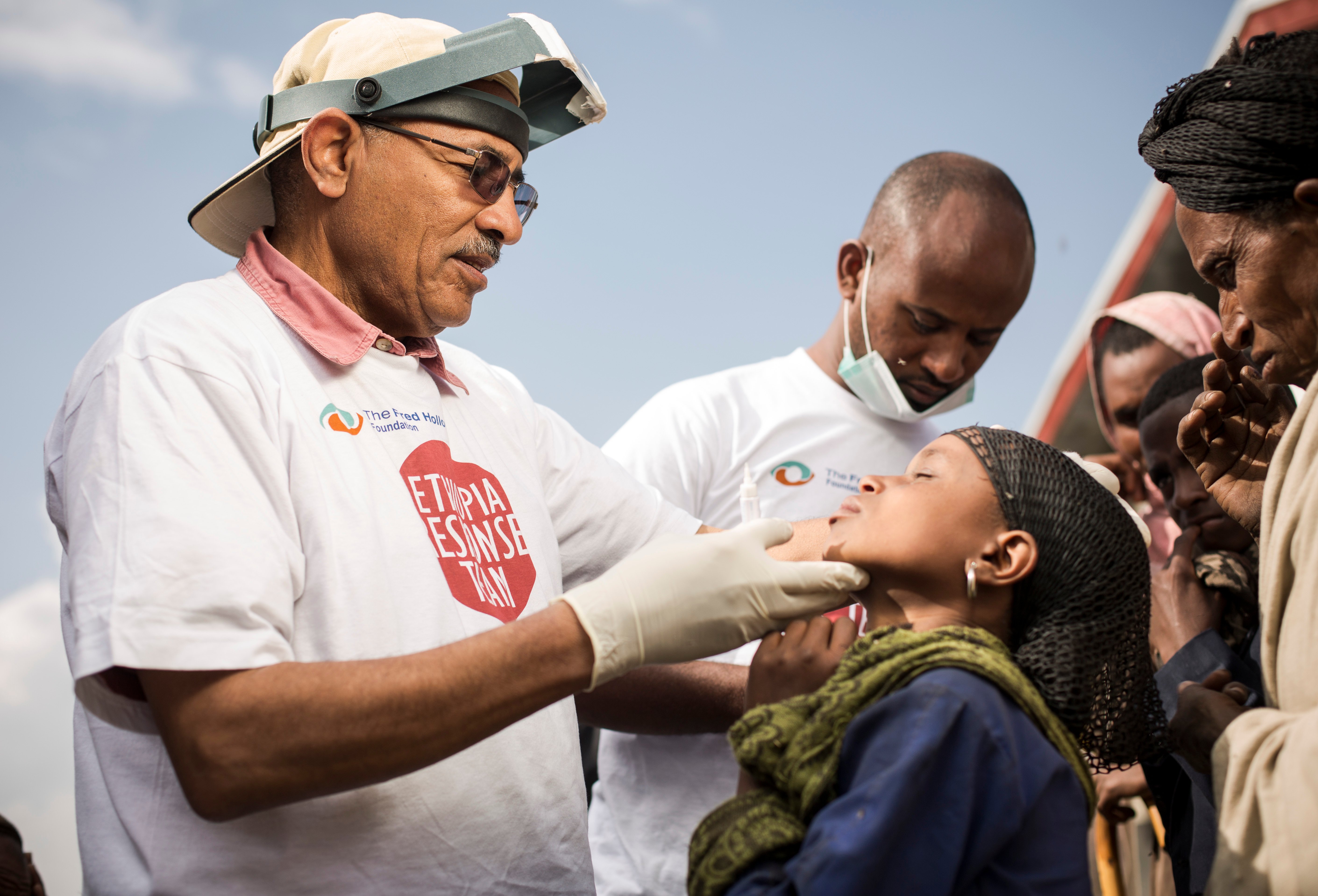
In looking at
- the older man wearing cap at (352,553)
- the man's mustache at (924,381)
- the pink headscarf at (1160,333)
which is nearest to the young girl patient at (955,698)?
the older man wearing cap at (352,553)

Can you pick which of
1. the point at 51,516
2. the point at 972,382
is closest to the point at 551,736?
the point at 51,516

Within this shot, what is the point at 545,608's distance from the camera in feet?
7.10

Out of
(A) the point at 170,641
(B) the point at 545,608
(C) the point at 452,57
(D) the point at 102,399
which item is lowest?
(B) the point at 545,608

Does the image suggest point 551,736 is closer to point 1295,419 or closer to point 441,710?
point 441,710

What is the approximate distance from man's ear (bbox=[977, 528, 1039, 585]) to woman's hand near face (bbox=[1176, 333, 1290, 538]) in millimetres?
1047

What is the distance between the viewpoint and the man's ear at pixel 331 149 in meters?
2.73

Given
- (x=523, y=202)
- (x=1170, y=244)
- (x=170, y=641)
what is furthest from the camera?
(x=1170, y=244)

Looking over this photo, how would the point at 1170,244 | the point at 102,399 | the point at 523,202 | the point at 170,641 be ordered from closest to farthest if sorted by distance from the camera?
the point at 170,641 < the point at 102,399 < the point at 523,202 < the point at 1170,244

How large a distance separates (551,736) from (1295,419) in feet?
6.87

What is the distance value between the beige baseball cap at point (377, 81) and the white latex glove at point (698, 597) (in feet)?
4.75

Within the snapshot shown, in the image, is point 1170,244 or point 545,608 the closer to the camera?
point 545,608

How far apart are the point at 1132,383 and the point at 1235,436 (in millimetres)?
2184

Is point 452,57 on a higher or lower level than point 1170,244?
higher

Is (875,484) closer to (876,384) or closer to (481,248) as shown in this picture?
(481,248)
